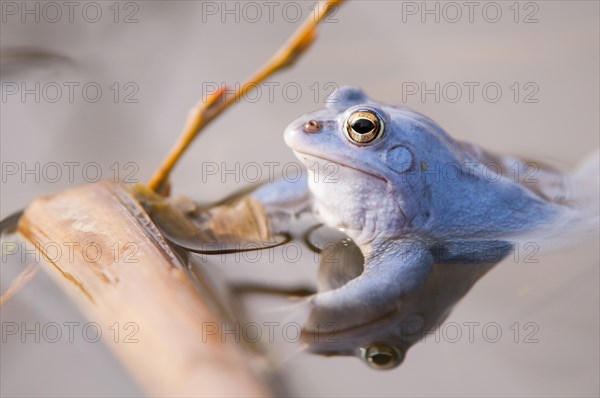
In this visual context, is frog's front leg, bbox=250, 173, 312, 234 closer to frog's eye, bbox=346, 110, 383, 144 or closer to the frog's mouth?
the frog's mouth

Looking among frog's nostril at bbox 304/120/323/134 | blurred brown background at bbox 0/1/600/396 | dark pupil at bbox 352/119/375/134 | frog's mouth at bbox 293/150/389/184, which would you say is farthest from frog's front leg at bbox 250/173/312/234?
dark pupil at bbox 352/119/375/134

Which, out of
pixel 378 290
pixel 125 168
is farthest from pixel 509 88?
pixel 125 168

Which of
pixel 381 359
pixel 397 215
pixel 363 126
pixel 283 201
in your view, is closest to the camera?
pixel 381 359

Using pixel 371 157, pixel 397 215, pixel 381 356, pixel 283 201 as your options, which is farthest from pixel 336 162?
pixel 381 356

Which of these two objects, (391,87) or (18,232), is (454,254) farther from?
(18,232)

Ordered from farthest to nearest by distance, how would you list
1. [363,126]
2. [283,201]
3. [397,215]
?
1. [283,201]
2. [397,215]
3. [363,126]

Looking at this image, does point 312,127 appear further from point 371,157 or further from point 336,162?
point 371,157

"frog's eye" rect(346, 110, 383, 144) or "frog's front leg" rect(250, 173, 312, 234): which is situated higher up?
"frog's eye" rect(346, 110, 383, 144)
